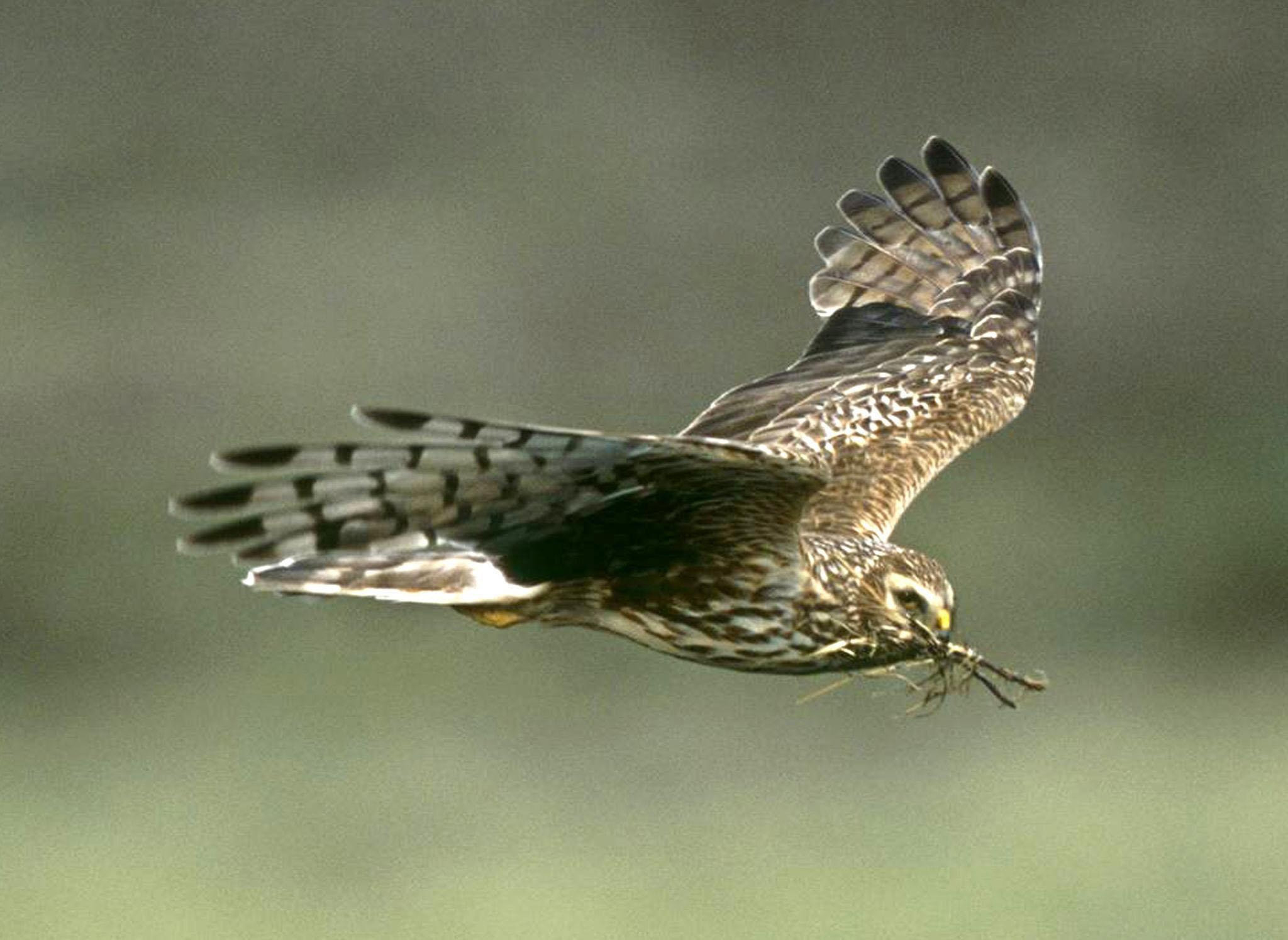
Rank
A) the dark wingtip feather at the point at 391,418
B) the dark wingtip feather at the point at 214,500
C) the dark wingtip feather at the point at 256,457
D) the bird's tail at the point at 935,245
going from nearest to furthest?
the dark wingtip feather at the point at 391,418, the dark wingtip feather at the point at 256,457, the dark wingtip feather at the point at 214,500, the bird's tail at the point at 935,245

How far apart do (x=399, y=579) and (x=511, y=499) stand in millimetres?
693

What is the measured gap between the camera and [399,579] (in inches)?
351

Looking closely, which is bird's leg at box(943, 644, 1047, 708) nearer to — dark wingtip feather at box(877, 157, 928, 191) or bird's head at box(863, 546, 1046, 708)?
bird's head at box(863, 546, 1046, 708)

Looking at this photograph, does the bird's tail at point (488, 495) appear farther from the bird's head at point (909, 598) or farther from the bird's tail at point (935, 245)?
the bird's tail at point (935, 245)

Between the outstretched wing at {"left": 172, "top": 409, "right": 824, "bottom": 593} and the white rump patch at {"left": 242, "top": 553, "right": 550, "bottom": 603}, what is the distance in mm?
31

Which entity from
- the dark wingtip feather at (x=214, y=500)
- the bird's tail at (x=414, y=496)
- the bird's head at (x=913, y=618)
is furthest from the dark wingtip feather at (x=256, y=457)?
the bird's head at (x=913, y=618)

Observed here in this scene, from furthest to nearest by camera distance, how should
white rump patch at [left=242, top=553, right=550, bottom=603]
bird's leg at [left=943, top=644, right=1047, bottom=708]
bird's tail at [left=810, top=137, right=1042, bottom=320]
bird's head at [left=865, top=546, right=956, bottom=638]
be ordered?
bird's tail at [left=810, top=137, right=1042, bottom=320]
bird's head at [left=865, top=546, right=956, bottom=638]
bird's leg at [left=943, top=644, right=1047, bottom=708]
white rump patch at [left=242, top=553, right=550, bottom=603]

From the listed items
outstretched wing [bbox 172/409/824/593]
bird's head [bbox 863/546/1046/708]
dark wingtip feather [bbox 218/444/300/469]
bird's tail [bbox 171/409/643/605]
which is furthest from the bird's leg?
dark wingtip feather [bbox 218/444/300/469]

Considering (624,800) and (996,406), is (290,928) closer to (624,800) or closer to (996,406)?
(624,800)

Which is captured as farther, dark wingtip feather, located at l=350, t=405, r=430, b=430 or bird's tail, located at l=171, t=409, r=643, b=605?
bird's tail, located at l=171, t=409, r=643, b=605

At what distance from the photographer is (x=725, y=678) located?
77.6ft

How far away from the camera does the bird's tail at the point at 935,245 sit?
1074cm

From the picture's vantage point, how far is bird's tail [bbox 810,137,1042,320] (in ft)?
35.2

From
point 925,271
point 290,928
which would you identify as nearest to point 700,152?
point 290,928
